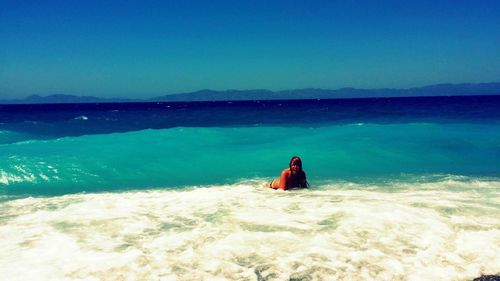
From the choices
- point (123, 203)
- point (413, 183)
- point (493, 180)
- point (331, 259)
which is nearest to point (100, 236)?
point (123, 203)

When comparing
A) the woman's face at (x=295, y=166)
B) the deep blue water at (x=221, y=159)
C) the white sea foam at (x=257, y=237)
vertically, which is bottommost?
the deep blue water at (x=221, y=159)

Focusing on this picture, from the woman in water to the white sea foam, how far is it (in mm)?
424

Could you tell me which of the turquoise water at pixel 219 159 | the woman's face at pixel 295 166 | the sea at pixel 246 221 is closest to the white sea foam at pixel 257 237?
the sea at pixel 246 221

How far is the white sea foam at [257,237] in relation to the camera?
193 inches

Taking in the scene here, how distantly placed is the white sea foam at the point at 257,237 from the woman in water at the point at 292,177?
1.39ft

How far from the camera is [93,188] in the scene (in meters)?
11.9

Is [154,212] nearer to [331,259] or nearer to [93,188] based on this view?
[331,259]

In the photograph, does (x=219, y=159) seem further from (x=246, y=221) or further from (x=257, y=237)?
(x=257, y=237)

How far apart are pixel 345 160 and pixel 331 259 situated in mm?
11247

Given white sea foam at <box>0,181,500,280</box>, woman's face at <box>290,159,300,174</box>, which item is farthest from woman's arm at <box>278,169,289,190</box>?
white sea foam at <box>0,181,500,280</box>

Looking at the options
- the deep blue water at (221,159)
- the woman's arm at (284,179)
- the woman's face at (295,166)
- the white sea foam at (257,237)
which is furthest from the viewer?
the deep blue water at (221,159)

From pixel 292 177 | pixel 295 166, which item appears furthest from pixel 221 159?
pixel 295 166

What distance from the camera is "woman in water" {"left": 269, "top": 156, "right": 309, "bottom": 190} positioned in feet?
31.0

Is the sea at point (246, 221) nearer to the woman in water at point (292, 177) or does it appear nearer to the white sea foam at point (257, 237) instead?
the white sea foam at point (257, 237)
